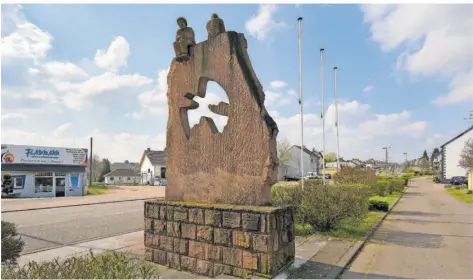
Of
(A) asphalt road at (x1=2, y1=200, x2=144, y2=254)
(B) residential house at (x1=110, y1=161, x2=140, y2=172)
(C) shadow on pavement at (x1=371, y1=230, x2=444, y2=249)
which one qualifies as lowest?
(A) asphalt road at (x1=2, y1=200, x2=144, y2=254)

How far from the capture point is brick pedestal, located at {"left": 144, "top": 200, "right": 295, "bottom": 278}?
5.56m

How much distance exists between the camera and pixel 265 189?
19.6 feet

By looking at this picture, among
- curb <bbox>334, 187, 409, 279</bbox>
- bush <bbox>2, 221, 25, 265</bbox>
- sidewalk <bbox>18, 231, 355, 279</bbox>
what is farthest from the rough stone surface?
bush <bbox>2, 221, 25, 265</bbox>

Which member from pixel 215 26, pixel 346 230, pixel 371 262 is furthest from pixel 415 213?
pixel 215 26

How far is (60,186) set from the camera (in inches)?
1202

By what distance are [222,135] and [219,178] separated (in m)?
0.82

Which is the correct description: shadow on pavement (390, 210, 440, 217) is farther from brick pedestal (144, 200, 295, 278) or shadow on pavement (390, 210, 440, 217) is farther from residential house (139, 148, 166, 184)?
residential house (139, 148, 166, 184)

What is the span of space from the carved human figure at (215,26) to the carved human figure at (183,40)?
0.59 m

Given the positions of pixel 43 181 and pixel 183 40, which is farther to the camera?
pixel 43 181

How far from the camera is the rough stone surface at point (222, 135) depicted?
5.98 m

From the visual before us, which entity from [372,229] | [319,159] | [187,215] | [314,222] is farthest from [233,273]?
[319,159]

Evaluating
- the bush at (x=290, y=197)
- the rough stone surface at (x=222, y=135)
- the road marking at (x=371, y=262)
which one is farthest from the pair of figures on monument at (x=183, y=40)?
the bush at (x=290, y=197)

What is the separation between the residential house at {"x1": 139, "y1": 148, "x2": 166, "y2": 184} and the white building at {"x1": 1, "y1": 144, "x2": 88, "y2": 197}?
22.3 meters

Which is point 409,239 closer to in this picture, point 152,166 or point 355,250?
point 355,250
